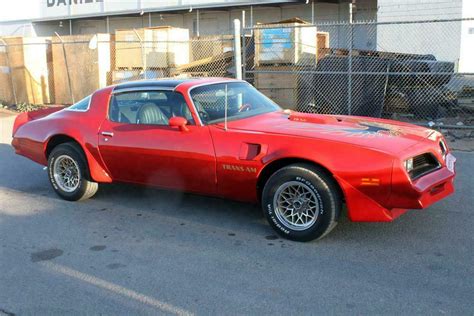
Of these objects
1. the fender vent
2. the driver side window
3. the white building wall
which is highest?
the white building wall

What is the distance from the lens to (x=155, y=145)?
5504 mm

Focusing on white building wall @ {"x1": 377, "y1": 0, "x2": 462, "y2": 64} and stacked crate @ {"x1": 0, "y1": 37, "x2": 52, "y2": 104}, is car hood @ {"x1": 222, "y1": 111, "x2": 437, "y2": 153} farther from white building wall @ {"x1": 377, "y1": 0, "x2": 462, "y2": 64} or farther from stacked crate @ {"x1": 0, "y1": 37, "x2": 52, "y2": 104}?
white building wall @ {"x1": 377, "y1": 0, "x2": 462, "y2": 64}

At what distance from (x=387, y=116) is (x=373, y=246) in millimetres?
7406

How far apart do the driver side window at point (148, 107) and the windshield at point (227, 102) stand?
171mm

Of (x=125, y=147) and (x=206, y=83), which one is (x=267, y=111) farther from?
(x=125, y=147)

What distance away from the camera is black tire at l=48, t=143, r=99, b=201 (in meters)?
6.16

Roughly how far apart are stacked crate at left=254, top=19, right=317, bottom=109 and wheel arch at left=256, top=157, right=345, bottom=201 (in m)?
6.75

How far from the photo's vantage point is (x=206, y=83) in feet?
19.0

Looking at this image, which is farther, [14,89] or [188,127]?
[14,89]

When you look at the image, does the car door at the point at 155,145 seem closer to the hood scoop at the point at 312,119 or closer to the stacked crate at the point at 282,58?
the hood scoop at the point at 312,119

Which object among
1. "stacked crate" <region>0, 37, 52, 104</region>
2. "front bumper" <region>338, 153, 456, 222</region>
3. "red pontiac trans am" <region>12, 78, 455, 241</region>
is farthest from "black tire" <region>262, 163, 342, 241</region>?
"stacked crate" <region>0, 37, 52, 104</region>

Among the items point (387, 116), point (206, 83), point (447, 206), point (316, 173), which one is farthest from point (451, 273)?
point (387, 116)

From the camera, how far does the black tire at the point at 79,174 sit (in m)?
6.16

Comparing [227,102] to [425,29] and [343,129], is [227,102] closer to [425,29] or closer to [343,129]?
[343,129]
